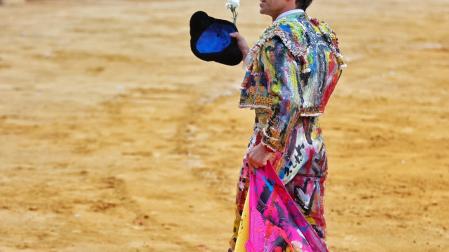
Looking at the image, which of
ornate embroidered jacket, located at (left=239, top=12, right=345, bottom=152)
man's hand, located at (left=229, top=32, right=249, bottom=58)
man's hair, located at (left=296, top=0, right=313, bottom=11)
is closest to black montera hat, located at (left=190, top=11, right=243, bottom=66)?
man's hand, located at (left=229, top=32, right=249, bottom=58)

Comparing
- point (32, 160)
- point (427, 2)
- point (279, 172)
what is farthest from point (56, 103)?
point (427, 2)

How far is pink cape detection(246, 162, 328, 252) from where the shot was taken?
4297 mm

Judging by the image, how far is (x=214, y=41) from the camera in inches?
184

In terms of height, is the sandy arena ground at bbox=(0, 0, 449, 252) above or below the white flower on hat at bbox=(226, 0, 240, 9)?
below

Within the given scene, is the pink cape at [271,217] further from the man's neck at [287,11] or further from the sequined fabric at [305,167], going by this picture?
the man's neck at [287,11]

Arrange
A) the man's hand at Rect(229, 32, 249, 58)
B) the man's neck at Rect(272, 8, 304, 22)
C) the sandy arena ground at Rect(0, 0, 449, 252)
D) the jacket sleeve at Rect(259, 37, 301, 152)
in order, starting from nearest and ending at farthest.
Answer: the jacket sleeve at Rect(259, 37, 301, 152) < the man's neck at Rect(272, 8, 304, 22) < the man's hand at Rect(229, 32, 249, 58) < the sandy arena ground at Rect(0, 0, 449, 252)

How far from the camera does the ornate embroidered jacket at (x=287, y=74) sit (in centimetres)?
412

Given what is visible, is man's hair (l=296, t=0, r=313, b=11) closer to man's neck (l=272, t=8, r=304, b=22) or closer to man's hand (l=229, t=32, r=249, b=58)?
man's neck (l=272, t=8, r=304, b=22)

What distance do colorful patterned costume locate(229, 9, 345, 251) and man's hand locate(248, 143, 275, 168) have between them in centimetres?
4

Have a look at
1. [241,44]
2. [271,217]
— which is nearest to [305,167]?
[271,217]

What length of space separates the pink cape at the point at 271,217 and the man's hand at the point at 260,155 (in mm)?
62

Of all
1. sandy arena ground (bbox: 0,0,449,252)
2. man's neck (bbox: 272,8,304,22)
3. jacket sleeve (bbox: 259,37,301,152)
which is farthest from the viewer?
sandy arena ground (bbox: 0,0,449,252)

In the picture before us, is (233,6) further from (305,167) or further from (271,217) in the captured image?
(271,217)

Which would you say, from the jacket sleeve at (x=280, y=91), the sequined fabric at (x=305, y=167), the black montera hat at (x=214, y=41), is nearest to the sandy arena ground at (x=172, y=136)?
the black montera hat at (x=214, y=41)
